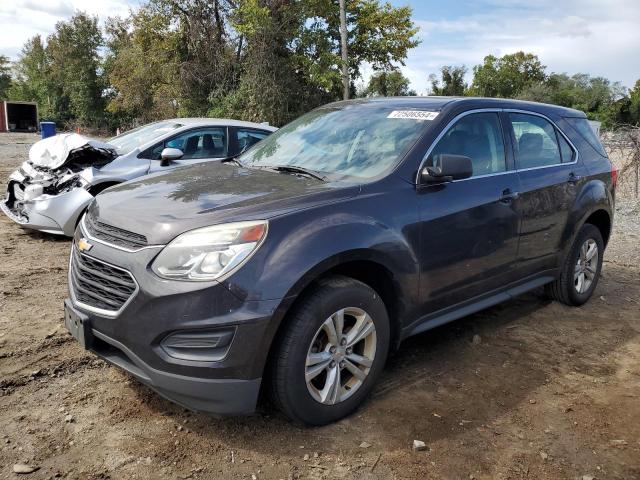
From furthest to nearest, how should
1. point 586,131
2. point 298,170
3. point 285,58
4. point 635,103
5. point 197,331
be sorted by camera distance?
point 635,103 < point 285,58 < point 586,131 < point 298,170 < point 197,331

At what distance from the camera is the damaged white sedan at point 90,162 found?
19.9 feet

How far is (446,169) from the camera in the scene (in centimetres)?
316

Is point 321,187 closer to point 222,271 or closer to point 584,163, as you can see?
point 222,271

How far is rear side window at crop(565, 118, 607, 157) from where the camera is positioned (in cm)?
480

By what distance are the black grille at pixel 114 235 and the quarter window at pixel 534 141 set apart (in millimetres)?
2810

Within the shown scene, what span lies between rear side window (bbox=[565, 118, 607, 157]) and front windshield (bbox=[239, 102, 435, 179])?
203 cm

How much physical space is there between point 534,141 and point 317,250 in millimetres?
2533

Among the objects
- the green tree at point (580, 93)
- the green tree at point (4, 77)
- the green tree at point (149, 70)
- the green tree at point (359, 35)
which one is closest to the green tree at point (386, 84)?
the green tree at point (359, 35)

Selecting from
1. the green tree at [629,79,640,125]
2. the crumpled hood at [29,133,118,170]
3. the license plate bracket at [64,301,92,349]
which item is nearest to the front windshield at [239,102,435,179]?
the license plate bracket at [64,301,92,349]

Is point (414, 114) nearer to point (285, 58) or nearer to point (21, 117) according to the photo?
point (285, 58)

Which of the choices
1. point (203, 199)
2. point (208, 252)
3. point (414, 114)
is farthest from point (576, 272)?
point (208, 252)

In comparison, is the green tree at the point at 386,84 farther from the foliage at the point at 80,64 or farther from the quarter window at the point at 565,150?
the foliage at the point at 80,64

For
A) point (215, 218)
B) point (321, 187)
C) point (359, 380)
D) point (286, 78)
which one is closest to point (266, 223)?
point (215, 218)

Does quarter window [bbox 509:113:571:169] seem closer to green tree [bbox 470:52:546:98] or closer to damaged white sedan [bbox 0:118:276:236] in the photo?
damaged white sedan [bbox 0:118:276:236]
